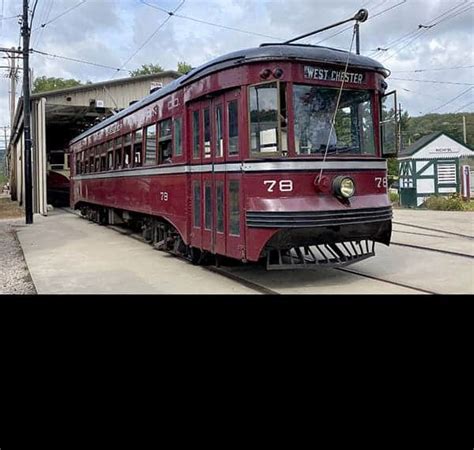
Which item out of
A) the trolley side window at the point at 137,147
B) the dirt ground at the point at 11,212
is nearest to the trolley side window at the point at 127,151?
the trolley side window at the point at 137,147

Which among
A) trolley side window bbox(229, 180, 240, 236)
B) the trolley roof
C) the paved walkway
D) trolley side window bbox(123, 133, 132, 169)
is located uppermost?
the trolley roof

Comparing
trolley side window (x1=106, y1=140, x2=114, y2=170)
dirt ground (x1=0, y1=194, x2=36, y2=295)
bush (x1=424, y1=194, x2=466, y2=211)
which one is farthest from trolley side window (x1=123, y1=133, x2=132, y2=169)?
bush (x1=424, y1=194, x2=466, y2=211)

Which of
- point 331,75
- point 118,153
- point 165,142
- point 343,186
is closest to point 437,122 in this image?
point 331,75

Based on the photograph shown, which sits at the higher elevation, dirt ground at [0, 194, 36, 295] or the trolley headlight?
the trolley headlight

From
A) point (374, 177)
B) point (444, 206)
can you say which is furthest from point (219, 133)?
point (444, 206)

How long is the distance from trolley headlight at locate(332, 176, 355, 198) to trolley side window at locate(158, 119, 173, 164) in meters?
2.36

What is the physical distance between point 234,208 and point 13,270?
99.0 inches

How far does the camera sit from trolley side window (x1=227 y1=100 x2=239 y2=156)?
13.9 ft

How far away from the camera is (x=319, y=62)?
3986 millimetres

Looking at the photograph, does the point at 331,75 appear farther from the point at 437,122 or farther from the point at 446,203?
the point at 446,203

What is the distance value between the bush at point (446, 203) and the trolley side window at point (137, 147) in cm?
896

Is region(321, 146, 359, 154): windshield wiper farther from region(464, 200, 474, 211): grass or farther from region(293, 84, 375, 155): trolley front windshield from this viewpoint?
region(464, 200, 474, 211): grass
